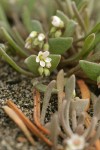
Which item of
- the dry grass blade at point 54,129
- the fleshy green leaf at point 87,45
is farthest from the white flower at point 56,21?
the dry grass blade at point 54,129

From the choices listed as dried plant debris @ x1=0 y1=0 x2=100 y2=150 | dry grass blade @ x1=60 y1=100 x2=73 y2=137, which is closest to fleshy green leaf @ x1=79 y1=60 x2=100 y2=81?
dried plant debris @ x1=0 y1=0 x2=100 y2=150

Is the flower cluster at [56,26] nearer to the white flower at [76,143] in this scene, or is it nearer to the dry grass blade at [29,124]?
the dry grass blade at [29,124]

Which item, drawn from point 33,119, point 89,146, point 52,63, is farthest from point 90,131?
point 52,63

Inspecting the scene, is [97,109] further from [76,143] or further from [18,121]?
[18,121]

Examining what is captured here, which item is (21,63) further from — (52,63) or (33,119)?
(33,119)

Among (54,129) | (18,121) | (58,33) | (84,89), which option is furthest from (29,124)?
(58,33)

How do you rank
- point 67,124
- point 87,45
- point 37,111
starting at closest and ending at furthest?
point 67,124 → point 37,111 → point 87,45

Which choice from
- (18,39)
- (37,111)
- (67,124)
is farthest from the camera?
(18,39)
